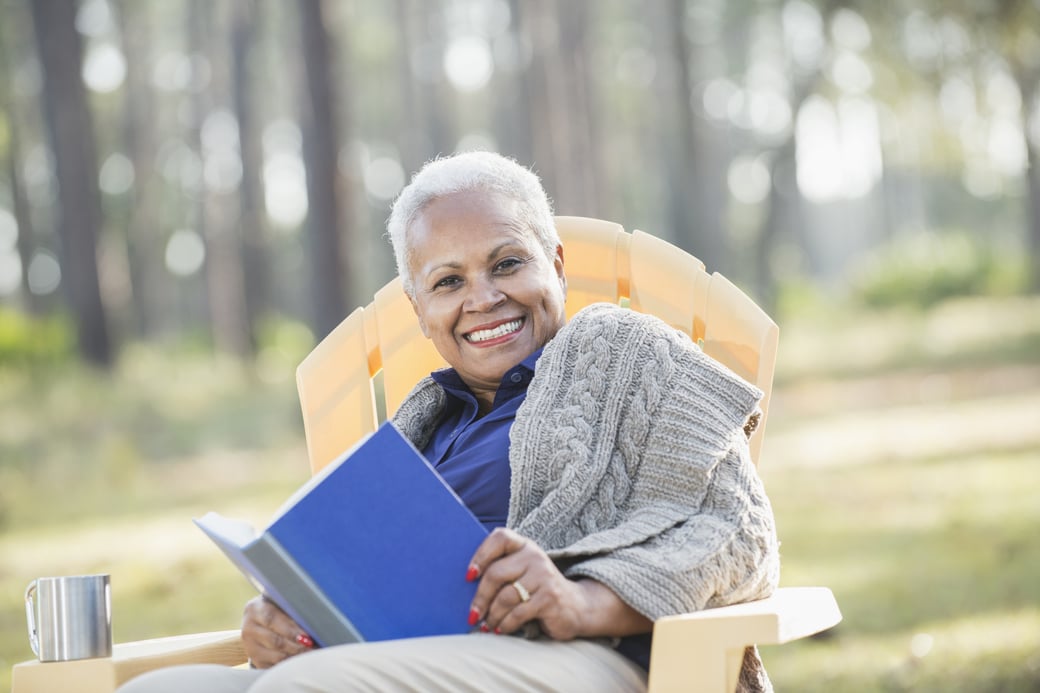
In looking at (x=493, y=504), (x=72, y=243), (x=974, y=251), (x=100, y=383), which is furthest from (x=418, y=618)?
(x=974, y=251)

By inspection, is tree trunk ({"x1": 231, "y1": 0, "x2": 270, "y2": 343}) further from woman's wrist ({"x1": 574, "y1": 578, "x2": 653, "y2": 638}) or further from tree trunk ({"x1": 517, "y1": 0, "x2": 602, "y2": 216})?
woman's wrist ({"x1": 574, "y1": 578, "x2": 653, "y2": 638})

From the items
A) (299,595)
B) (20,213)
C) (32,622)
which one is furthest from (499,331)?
(20,213)

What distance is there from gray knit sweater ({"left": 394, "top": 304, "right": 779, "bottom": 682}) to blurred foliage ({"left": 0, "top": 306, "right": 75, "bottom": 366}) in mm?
12156

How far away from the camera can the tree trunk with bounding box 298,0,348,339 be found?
11039 millimetres

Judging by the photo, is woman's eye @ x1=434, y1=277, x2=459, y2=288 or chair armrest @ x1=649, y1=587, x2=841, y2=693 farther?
woman's eye @ x1=434, y1=277, x2=459, y2=288

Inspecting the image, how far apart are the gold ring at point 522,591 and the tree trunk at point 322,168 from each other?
9317 mm

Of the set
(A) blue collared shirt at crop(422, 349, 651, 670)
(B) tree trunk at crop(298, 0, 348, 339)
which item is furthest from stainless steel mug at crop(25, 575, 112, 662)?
(B) tree trunk at crop(298, 0, 348, 339)

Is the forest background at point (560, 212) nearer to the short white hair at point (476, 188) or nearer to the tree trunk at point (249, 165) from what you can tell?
the tree trunk at point (249, 165)

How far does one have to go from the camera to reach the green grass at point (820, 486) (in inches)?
195

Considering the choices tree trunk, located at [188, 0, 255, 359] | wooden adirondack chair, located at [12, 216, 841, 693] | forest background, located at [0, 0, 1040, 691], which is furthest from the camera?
tree trunk, located at [188, 0, 255, 359]

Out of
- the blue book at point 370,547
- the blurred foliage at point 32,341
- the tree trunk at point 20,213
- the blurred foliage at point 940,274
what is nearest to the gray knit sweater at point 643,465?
the blue book at point 370,547

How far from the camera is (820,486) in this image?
341 inches

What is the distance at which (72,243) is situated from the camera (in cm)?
1438

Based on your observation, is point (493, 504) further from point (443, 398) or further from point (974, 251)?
point (974, 251)
